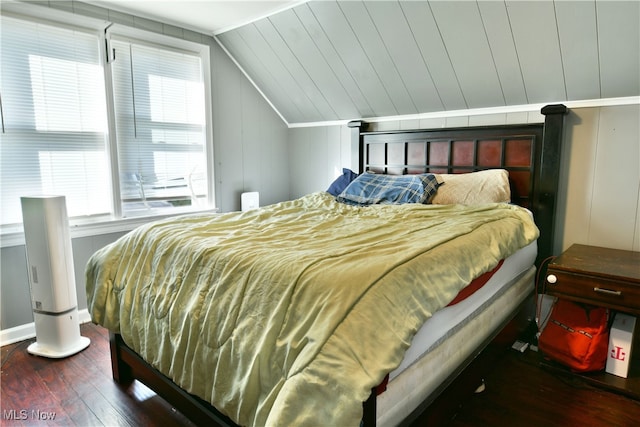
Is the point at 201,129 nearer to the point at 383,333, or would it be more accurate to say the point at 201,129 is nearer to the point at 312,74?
the point at 312,74

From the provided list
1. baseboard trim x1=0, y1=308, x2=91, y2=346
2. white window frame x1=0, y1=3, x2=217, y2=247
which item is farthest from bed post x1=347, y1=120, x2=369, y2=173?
baseboard trim x1=0, y1=308, x2=91, y2=346

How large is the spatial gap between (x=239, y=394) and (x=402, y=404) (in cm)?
53

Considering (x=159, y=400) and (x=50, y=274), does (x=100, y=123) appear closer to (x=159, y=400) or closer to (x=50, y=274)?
(x=50, y=274)

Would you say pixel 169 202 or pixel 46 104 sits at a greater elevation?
pixel 46 104

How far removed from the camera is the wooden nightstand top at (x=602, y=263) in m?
1.92

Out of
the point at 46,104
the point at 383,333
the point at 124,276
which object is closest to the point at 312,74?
the point at 46,104

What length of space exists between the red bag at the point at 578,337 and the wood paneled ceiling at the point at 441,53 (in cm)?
128

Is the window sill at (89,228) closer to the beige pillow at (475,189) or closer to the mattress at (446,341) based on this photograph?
the beige pillow at (475,189)

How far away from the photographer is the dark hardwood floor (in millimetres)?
1770

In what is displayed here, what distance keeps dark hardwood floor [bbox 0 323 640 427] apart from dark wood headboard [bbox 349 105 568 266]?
Answer: 841 mm

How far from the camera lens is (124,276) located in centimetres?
191

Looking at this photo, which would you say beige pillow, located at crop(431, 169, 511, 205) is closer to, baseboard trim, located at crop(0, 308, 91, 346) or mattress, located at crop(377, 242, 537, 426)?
mattress, located at crop(377, 242, 537, 426)

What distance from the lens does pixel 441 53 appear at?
258 cm

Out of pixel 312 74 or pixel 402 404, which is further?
pixel 312 74
